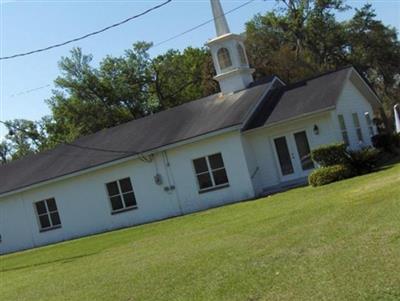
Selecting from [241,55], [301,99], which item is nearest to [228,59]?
[241,55]

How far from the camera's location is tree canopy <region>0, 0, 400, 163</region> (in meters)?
51.8

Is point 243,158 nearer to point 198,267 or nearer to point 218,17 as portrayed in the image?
point 218,17

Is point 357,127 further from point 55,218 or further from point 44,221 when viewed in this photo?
point 44,221

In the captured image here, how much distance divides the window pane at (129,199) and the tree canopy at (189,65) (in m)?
24.0

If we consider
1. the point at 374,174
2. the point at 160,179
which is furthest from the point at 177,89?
the point at 374,174

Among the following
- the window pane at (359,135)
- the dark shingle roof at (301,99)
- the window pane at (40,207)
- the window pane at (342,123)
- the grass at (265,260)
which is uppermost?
the dark shingle roof at (301,99)

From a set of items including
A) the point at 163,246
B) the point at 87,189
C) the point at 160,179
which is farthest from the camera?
the point at 87,189

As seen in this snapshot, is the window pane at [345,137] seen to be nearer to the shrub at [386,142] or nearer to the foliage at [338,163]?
the shrub at [386,142]

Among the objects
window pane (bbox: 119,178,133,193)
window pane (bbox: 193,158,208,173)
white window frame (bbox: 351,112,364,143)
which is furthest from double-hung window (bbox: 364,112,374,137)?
window pane (bbox: 119,178,133,193)

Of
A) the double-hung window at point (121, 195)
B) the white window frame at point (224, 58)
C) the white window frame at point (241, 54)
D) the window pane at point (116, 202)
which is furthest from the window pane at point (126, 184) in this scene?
the white window frame at point (241, 54)

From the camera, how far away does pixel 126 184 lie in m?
26.5

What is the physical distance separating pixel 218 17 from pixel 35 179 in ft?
38.0

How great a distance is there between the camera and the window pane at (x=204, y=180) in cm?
2434

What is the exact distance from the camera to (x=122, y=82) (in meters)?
53.1
